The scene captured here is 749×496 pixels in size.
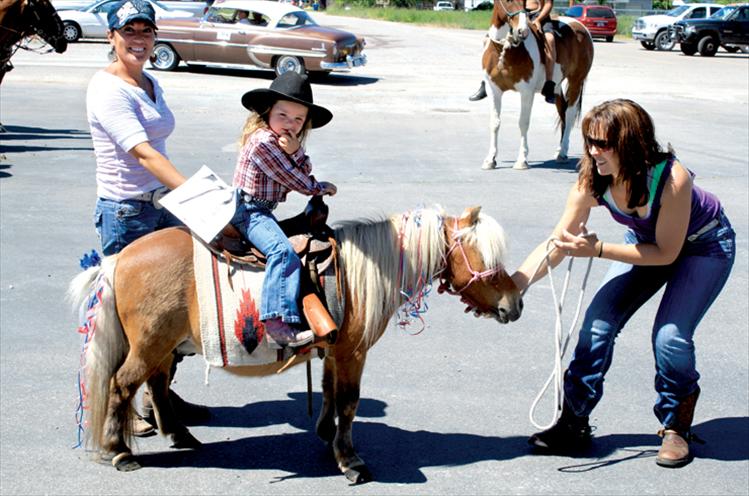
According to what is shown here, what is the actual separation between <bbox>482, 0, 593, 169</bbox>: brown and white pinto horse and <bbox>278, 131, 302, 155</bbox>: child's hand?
26.7 feet

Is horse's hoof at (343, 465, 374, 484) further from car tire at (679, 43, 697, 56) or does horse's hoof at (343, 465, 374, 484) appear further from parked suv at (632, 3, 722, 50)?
parked suv at (632, 3, 722, 50)

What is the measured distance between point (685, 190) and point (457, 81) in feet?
63.6

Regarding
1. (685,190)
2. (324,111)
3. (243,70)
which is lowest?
(243,70)

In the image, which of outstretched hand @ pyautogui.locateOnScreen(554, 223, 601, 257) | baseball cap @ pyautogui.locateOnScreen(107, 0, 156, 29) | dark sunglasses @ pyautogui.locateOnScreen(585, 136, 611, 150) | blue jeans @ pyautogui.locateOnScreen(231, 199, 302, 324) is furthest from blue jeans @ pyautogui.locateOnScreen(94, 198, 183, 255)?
dark sunglasses @ pyautogui.locateOnScreen(585, 136, 611, 150)

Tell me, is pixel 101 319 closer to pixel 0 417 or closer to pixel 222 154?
pixel 0 417

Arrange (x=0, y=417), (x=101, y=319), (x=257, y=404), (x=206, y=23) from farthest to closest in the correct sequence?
(x=206, y=23) < (x=257, y=404) < (x=0, y=417) < (x=101, y=319)

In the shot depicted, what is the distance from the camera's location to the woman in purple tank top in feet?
13.9

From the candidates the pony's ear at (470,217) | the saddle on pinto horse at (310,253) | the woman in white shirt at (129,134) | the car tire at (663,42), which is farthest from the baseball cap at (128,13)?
the car tire at (663,42)

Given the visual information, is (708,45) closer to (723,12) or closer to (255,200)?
(723,12)

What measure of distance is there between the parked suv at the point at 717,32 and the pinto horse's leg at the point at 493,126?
82.3ft

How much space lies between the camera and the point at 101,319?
4.18 meters

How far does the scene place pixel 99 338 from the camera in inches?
165

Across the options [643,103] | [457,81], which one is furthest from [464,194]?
[457,81]

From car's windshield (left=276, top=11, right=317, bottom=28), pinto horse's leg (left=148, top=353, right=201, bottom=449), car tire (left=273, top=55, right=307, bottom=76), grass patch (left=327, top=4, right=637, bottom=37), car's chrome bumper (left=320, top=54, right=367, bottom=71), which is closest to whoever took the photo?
pinto horse's leg (left=148, top=353, right=201, bottom=449)
